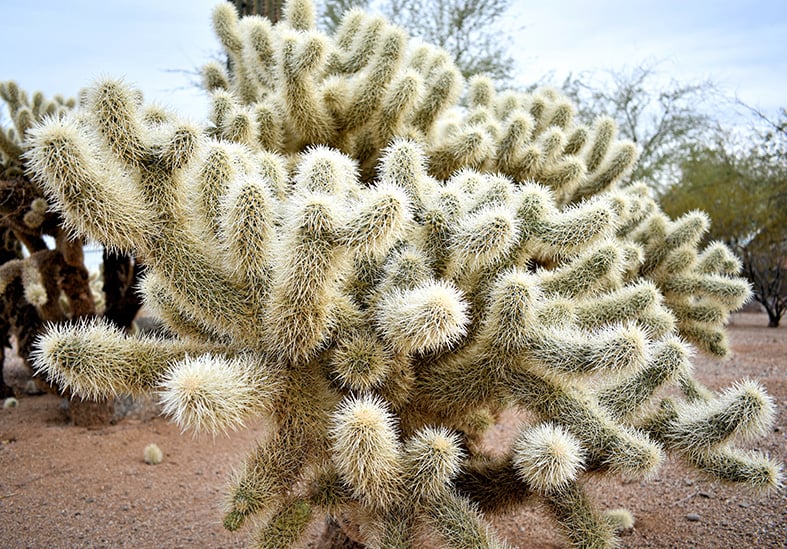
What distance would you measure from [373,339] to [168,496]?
2.87 m

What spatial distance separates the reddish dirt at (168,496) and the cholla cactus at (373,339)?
615mm

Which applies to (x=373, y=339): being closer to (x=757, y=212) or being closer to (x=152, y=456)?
(x=152, y=456)

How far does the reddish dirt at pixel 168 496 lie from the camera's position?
10.7 ft

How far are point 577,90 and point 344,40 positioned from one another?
14.0 m

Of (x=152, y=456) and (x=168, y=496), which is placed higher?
(x=168, y=496)

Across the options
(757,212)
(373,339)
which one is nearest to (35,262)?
(373,339)

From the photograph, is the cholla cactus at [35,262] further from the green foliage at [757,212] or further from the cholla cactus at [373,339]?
the green foliage at [757,212]

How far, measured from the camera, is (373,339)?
1909 mm

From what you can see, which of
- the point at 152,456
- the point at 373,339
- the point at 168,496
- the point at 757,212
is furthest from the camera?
the point at 757,212

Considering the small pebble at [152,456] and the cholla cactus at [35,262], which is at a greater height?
the cholla cactus at [35,262]

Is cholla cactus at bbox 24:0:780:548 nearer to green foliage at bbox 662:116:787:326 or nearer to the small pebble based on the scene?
the small pebble

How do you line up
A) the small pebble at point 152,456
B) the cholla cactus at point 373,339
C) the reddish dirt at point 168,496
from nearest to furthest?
the cholla cactus at point 373,339 → the reddish dirt at point 168,496 → the small pebble at point 152,456

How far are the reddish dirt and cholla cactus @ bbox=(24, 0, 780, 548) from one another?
615mm

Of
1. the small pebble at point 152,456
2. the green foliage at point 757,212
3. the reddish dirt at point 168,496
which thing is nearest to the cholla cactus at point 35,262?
the reddish dirt at point 168,496
